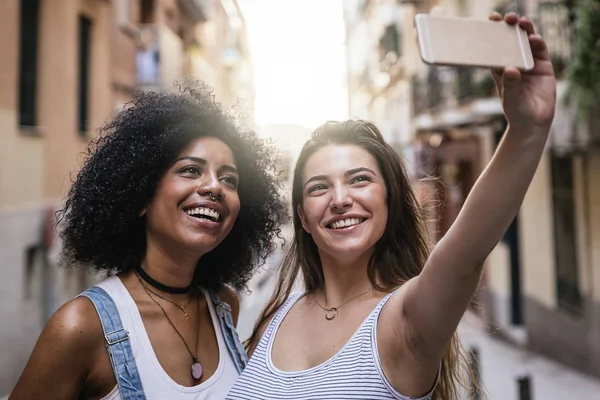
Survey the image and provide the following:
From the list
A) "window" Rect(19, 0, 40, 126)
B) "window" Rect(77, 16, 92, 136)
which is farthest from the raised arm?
"window" Rect(77, 16, 92, 136)

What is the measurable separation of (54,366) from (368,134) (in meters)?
1.41

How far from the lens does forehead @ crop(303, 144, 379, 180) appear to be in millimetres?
2275

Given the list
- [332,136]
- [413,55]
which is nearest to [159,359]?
[332,136]

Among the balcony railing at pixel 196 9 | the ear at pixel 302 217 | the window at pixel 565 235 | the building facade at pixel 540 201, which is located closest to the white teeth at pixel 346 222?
the ear at pixel 302 217

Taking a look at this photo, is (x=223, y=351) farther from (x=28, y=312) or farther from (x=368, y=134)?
(x=28, y=312)

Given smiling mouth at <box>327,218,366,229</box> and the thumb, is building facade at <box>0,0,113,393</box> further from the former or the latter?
the thumb

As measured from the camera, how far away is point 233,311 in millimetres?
2936

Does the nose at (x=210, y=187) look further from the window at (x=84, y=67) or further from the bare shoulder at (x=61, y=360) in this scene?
the window at (x=84, y=67)

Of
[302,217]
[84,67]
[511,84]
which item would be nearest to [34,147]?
[84,67]

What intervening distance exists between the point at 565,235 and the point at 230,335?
8604 millimetres

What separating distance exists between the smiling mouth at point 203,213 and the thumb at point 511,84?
130 cm

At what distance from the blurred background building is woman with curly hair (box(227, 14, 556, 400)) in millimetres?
2996

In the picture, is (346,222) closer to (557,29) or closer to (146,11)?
(557,29)

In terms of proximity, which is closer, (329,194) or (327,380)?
(327,380)
